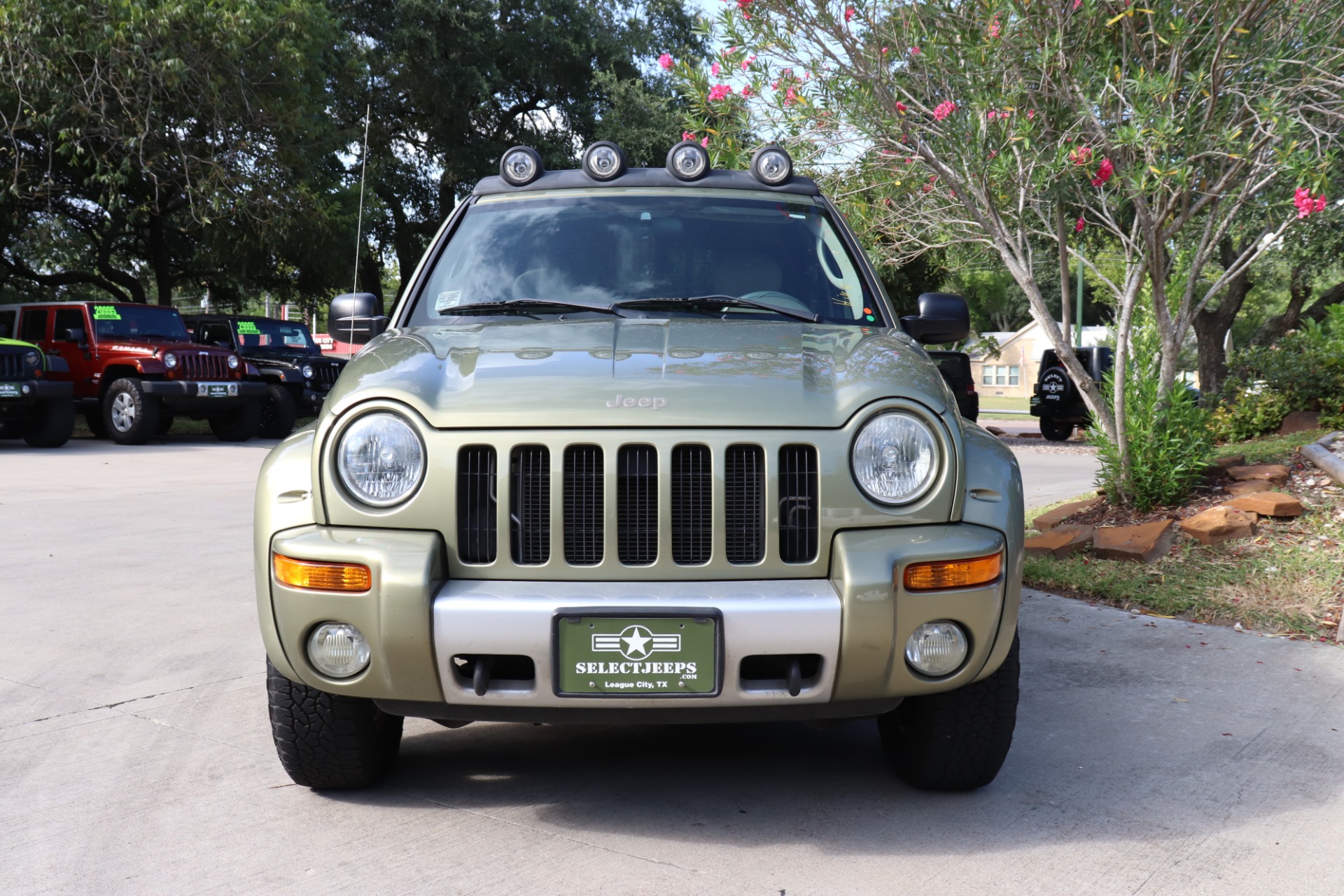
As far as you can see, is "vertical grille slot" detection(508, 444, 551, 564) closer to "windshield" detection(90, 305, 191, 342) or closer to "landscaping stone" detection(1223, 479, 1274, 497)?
"landscaping stone" detection(1223, 479, 1274, 497)

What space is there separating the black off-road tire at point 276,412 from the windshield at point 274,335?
1376mm

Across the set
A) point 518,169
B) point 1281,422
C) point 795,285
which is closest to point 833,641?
point 795,285

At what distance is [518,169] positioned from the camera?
445 cm

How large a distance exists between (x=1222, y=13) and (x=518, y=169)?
3.96 m

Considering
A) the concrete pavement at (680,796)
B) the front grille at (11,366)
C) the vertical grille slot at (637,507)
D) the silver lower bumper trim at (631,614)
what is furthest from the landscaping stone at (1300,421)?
the front grille at (11,366)

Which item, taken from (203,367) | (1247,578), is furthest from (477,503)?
(203,367)

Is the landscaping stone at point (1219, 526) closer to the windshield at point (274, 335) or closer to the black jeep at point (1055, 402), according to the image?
the black jeep at point (1055, 402)

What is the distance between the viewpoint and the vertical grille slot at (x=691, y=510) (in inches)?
113

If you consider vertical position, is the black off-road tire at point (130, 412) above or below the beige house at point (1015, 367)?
below

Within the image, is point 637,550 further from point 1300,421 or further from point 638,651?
point 1300,421

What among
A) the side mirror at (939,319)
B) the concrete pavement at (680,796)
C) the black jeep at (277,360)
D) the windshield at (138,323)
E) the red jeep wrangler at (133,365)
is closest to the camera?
the concrete pavement at (680,796)

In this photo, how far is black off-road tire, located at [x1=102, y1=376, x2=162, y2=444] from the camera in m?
15.7

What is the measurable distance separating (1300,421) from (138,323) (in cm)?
1421

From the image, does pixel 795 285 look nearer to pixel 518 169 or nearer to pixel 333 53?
pixel 518 169
